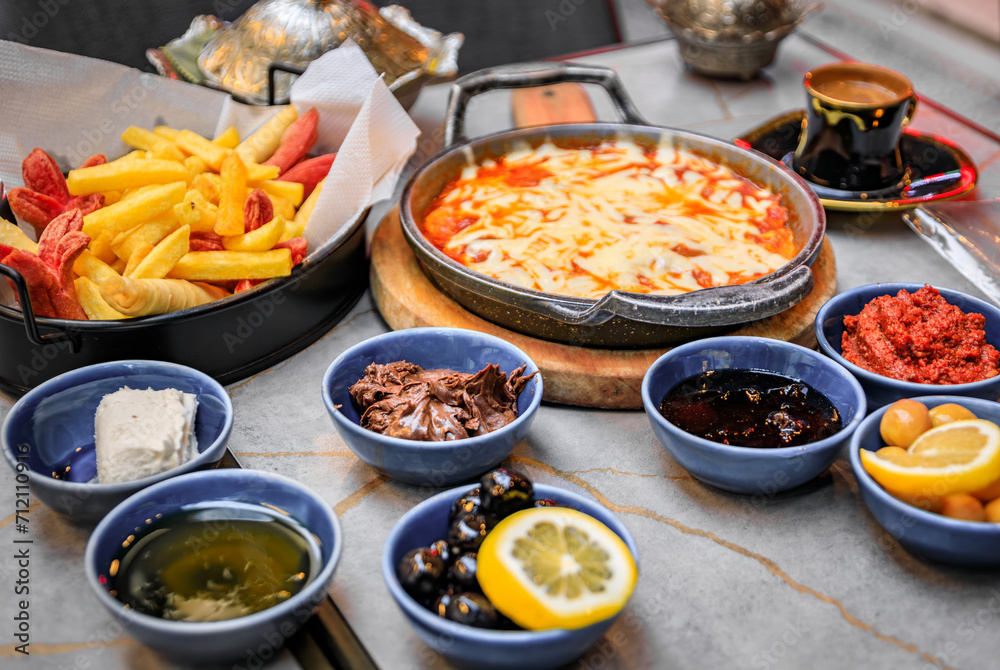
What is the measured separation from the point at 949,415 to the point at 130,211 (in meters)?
1.67

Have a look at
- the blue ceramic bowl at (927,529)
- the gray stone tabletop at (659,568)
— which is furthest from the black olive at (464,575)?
the blue ceramic bowl at (927,529)

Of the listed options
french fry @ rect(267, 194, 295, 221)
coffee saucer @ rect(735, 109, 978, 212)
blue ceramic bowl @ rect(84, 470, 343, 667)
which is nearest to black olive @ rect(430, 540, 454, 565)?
blue ceramic bowl @ rect(84, 470, 343, 667)

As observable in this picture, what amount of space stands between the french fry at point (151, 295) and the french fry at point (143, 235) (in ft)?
0.40

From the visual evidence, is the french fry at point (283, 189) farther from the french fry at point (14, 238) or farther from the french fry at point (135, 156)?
the french fry at point (14, 238)

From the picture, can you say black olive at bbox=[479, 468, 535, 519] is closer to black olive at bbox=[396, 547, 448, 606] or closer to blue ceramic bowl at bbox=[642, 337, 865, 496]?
black olive at bbox=[396, 547, 448, 606]

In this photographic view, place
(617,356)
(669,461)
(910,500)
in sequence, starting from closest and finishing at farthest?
(910,500) → (669,461) → (617,356)

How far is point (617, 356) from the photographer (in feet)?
6.03

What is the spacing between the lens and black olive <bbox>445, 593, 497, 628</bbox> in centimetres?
120

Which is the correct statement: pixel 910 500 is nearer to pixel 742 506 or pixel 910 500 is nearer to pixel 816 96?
pixel 742 506

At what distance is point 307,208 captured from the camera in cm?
206

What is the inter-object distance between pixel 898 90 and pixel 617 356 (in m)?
1.35

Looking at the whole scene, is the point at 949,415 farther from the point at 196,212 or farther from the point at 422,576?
the point at 196,212

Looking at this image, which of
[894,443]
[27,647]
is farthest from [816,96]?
[27,647]

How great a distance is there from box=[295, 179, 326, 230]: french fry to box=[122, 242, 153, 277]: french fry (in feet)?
1.16
